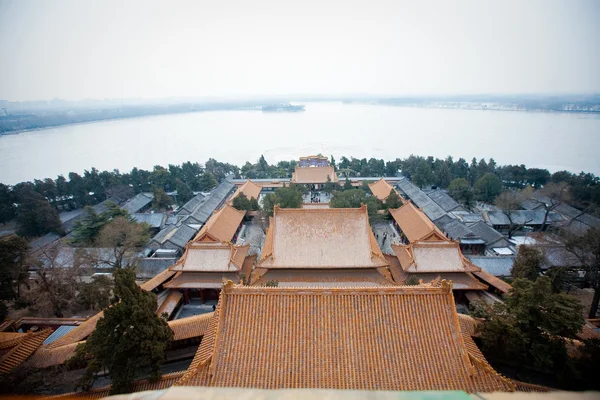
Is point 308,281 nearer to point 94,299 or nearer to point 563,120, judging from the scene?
point 94,299

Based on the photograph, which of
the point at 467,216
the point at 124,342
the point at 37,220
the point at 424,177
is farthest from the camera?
the point at 424,177

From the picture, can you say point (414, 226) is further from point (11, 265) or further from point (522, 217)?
point (11, 265)

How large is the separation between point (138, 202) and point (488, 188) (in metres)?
34.0

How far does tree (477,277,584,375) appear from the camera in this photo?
27.5 feet

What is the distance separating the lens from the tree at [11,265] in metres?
11.9

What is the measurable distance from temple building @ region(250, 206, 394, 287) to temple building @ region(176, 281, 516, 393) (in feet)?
21.7

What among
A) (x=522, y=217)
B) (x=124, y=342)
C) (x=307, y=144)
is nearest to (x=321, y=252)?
(x=124, y=342)

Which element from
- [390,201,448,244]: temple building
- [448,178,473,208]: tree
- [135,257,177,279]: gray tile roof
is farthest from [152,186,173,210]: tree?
[448,178,473,208]: tree

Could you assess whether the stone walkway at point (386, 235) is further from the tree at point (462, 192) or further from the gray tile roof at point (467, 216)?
the tree at point (462, 192)

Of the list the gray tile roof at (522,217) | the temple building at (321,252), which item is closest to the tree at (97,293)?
the temple building at (321,252)

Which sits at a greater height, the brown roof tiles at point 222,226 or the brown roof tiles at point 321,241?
the brown roof tiles at point 321,241

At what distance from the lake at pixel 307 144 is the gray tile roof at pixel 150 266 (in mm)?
33258

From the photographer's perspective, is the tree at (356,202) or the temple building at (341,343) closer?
the temple building at (341,343)

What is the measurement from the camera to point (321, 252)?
14.8 meters
